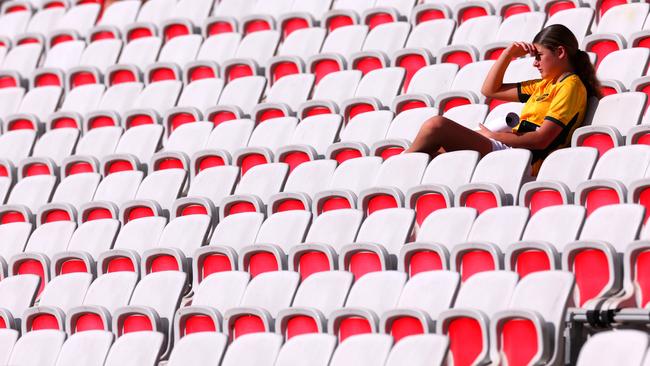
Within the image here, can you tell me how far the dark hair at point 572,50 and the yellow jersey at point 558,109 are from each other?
6 cm

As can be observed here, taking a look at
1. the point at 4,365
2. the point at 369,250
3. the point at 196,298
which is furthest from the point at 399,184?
the point at 4,365

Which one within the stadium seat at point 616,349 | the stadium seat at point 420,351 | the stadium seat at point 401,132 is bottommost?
the stadium seat at point 616,349

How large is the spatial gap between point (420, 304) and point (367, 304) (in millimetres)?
189

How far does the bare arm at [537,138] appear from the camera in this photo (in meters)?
4.41

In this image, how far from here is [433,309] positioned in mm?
3670

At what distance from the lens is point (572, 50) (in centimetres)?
455

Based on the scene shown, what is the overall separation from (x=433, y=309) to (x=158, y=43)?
3.39m

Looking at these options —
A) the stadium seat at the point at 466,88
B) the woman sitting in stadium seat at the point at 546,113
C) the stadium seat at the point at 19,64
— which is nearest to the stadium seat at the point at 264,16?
the stadium seat at the point at 19,64

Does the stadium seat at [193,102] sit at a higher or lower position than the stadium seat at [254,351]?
higher

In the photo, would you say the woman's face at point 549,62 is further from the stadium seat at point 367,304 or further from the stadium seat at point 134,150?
the stadium seat at point 134,150

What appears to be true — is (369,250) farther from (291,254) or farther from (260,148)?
→ (260,148)

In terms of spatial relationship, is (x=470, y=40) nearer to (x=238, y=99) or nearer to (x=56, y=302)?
(x=238, y=99)

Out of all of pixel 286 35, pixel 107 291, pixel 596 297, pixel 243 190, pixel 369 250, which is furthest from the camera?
pixel 286 35

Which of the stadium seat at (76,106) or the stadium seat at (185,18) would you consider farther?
the stadium seat at (185,18)
